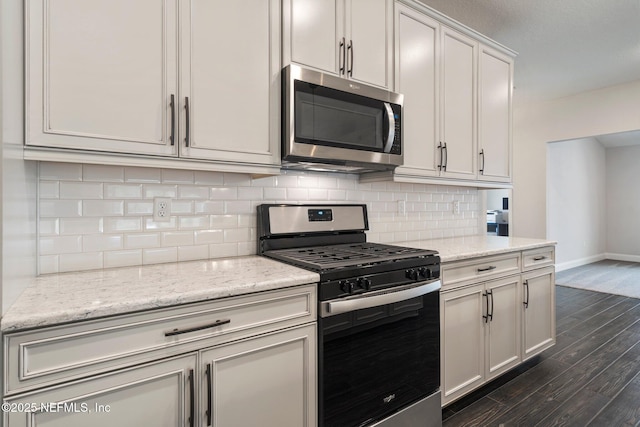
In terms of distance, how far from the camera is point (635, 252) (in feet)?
22.4

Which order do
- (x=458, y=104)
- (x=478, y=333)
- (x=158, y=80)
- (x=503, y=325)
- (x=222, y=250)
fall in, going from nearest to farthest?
1. (x=158, y=80)
2. (x=222, y=250)
3. (x=478, y=333)
4. (x=503, y=325)
5. (x=458, y=104)

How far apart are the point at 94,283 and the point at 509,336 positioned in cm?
244

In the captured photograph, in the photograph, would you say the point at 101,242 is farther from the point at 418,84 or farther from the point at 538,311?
the point at 538,311

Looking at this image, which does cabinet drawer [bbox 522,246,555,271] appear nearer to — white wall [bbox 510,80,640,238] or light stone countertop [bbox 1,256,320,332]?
light stone countertop [bbox 1,256,320,332]

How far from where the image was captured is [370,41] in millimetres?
1978

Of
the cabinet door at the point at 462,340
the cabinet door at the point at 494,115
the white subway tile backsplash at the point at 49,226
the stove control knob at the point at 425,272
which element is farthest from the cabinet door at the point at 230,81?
the cabinet door at the point at 494,115

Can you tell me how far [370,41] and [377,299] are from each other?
4.89 ft

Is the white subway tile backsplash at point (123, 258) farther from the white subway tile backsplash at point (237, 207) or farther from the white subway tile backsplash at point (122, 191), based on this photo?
the white subway tile backsplash at point (237, 207)

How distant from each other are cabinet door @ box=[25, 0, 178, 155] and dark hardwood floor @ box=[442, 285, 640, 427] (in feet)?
7.18

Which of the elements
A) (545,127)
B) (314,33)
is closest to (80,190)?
(314,33)

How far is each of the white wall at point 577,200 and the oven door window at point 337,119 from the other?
492 centimetres

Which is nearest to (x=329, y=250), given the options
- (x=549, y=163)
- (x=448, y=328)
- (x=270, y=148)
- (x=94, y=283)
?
(x=270, y=148)

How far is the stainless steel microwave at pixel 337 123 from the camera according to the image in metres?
1.65

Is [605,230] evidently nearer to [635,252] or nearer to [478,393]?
[635,252]
